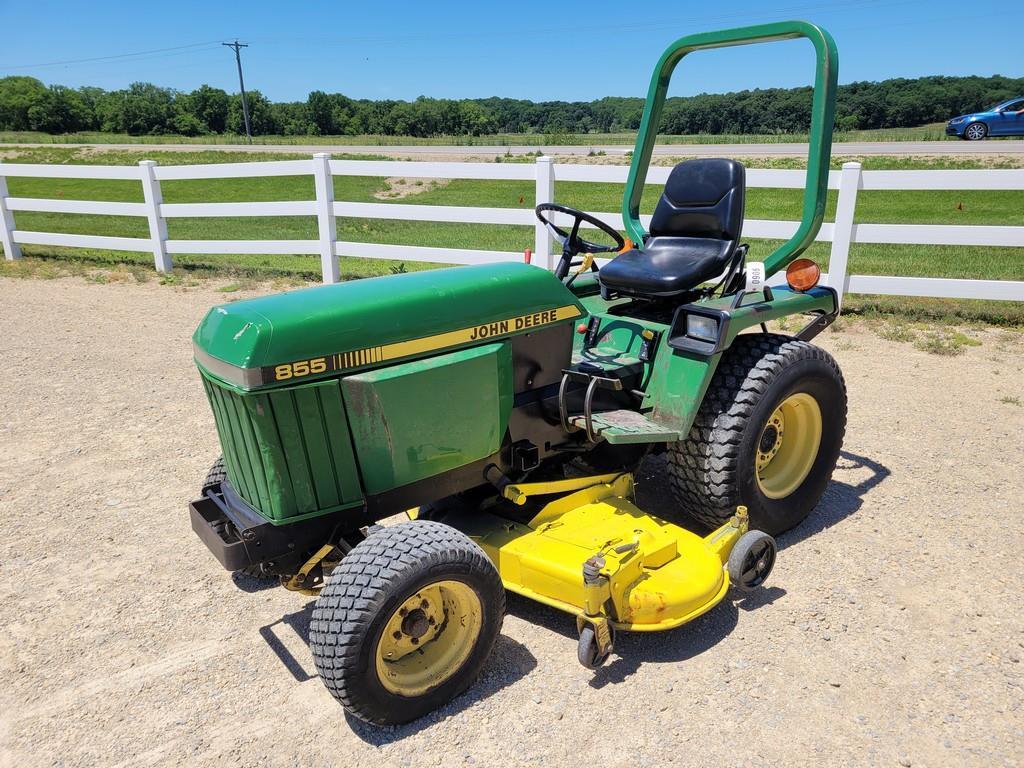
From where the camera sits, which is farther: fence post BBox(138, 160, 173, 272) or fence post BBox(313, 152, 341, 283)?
fence post BBox(138, 160, 173, 272)

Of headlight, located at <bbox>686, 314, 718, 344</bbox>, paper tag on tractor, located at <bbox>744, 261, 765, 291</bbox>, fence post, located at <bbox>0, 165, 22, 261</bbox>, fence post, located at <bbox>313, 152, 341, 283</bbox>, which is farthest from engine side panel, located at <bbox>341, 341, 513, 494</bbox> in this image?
fence post, located at <bbox>0, 165, 22, 261</bbox>

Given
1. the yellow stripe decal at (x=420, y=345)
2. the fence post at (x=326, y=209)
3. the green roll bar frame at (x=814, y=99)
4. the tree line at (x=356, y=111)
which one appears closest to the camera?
the yellow stripe decal at (x=420, y=345)

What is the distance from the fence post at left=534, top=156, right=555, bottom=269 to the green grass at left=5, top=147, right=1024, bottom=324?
8.77 ft

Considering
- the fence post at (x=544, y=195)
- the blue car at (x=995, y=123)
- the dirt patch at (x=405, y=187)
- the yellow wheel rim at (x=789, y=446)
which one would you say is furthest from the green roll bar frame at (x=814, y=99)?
the blue car at (x=995, y=123)

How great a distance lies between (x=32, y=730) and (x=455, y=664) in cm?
138

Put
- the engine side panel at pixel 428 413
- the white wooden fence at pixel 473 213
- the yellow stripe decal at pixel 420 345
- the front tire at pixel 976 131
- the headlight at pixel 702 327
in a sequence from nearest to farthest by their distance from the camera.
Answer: the yellow stripe decal at pixel 420 345 → the engine side panel at pixel 428 413 → the headlight at pixel 702 327 → the white wooden fence at pixel 473 213 → the front tire at pixel 976 131

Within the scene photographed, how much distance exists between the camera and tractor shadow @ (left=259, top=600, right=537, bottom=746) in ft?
8.27

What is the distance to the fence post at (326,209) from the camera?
28.9ft

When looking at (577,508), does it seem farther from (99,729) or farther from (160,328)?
(160,328)

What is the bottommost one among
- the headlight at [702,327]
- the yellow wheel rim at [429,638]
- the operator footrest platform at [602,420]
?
the yellow wheel rim at [429,638]

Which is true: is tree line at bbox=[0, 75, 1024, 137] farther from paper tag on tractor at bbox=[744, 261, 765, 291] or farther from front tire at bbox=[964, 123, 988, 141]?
paper tag on tractor at bbox=[744, 261, 765, 291]

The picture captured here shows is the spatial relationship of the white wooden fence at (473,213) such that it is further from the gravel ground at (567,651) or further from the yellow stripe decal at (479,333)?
the yellow stripe decal at (479,333)

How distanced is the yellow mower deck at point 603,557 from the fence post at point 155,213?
27.1 feet

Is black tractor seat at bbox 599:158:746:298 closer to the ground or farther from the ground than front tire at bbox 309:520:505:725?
farther from the ground
